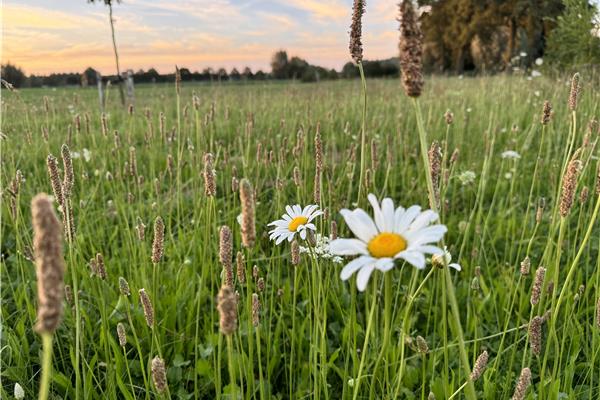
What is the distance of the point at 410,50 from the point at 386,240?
1.19 feet

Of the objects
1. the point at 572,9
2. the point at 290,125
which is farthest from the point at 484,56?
the point at 290,125

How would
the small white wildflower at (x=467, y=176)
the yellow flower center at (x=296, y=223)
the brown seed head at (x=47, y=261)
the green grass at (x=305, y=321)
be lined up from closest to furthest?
the brown seed head at (x=47, y=261) < the yellow flower center at (x=296, y=223) < the green grass at (x=305, y=321) < the small white wildflower at (x=467, y=176)

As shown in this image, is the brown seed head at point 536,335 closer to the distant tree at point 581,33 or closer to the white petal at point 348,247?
the white petal at point 348,247

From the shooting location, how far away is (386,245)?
1002 millimetres

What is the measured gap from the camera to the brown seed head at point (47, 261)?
24.8 inches

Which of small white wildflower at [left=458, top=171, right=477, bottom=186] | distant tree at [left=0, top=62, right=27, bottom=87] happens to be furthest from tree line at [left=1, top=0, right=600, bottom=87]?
small white wildflower at [left=458, top=171, right=477, bottom=186]

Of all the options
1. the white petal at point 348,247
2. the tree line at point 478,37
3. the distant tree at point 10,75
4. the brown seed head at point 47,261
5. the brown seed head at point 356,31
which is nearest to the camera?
the brown seed head at point 47,261

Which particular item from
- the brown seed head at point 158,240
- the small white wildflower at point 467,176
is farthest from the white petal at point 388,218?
the small white wildflower at point 467,176

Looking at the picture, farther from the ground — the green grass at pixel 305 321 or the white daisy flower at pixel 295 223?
the white daisy flower at pixel 295 223

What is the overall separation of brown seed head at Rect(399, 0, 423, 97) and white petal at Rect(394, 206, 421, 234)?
0.79ft

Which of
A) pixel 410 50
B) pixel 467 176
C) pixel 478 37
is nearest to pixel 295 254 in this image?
pixel 410 50

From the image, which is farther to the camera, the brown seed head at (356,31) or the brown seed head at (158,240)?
the brown seed head at (158,240)

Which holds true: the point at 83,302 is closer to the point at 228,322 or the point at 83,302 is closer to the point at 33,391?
the point at 33,391

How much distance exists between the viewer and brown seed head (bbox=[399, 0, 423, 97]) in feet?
2.95
